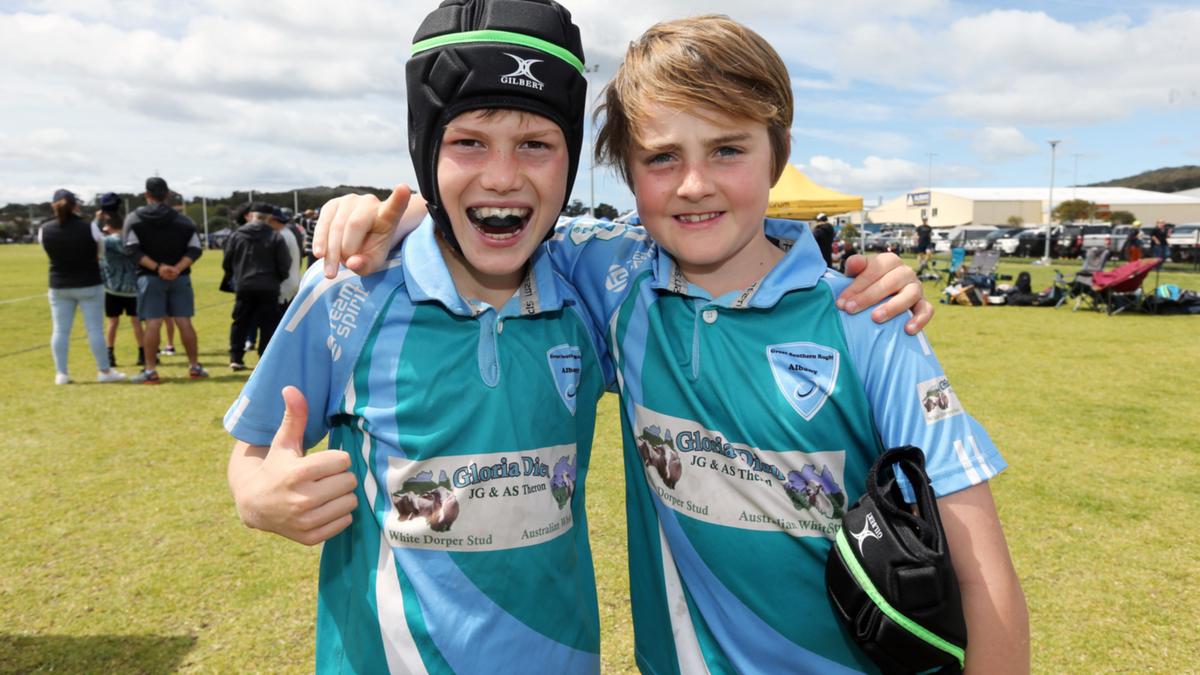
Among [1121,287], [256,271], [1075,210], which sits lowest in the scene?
[1121,287]

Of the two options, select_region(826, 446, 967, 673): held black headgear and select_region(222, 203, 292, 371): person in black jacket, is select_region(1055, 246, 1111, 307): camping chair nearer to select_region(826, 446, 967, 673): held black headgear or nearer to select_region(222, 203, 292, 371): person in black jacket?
select_region(222, 203, 292, 371): person in black jacket

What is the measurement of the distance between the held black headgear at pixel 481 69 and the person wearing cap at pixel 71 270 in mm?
8028

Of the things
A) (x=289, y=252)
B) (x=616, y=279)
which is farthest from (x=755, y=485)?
(x=289, y=252)

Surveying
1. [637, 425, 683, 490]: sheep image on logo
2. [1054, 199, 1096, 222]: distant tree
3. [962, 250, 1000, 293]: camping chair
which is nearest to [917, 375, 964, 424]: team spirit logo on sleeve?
[637, 425, 683, 490]: sheep image on logo

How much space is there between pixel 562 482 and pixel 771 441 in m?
0.51

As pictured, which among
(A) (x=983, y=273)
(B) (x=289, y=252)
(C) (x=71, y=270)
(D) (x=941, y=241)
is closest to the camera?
(C) (x=71, y=270)

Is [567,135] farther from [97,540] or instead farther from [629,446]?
[97,540]

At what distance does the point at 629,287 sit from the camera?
6.51 feet

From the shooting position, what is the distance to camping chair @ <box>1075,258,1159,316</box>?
14.0 metres

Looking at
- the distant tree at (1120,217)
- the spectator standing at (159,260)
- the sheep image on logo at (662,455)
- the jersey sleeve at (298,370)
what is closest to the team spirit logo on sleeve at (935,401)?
the sheep image on logo at (662,455)

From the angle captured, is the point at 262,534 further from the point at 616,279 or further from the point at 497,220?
the point at 497,220

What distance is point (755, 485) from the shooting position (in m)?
1.66

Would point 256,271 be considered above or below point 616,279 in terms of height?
below

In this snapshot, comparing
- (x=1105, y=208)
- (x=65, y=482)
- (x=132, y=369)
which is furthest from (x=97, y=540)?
(x=1105, y=208)
